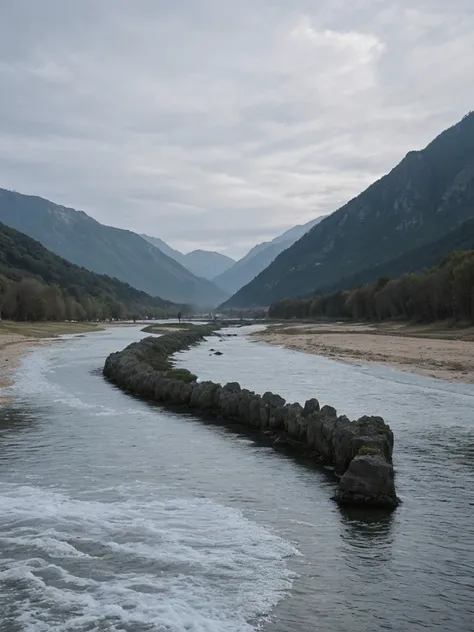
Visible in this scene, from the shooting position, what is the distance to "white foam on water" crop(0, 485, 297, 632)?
975cm

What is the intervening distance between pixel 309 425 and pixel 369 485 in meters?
6.26

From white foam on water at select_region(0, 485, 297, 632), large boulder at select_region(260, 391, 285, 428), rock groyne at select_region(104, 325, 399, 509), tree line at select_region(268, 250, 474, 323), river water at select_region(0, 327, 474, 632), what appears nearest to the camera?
white foam on water at select_region(0, 485, 297, 632)

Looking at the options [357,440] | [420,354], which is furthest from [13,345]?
[357,440]

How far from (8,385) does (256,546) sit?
3102 cm

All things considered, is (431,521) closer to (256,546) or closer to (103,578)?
(256,546)

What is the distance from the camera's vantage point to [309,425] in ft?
71.8

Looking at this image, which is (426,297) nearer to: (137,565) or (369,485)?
(369,485)

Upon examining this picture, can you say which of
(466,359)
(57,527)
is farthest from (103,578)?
(466,359)

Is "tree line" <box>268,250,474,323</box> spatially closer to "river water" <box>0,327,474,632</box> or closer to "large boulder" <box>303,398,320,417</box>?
"river water" <box>0,327,474,632</box>

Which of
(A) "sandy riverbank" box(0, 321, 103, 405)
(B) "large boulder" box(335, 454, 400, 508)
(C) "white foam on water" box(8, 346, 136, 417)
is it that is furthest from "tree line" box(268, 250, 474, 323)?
(B) "large boulder" box(335, 454, 400, 508)

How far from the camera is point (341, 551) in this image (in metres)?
12.6

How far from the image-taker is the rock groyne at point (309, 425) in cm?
1578

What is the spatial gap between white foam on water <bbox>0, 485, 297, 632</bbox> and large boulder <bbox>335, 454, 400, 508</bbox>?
9.11 ft

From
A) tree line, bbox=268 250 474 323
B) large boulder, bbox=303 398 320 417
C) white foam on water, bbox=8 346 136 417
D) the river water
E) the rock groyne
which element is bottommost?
the river water
